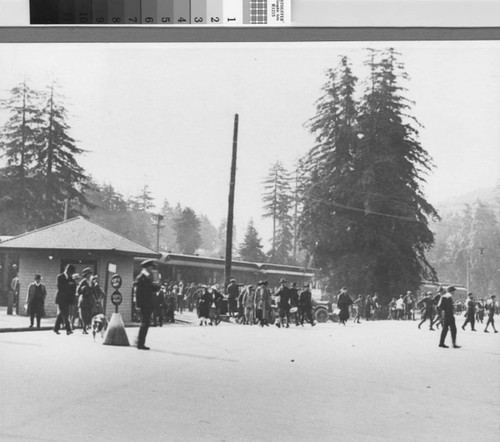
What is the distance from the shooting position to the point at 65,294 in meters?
3.53

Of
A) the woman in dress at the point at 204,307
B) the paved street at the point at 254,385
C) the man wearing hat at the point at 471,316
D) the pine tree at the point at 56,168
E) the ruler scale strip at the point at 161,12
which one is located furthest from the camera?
the woman in dress at the point at 204,307

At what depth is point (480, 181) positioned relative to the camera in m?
3.57

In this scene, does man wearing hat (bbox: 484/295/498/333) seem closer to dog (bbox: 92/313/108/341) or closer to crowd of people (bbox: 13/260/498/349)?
crowd of people (bbox: 13/260/498/349)

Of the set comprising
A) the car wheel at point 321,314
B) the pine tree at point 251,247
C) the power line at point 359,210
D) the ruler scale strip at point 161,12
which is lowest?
the car wheel at point 321,314

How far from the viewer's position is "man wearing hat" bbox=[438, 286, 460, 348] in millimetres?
3529

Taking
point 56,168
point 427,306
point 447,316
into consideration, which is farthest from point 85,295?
point 447,316

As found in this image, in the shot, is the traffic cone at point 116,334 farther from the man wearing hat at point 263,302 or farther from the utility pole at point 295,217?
the utility pole at point 295,217

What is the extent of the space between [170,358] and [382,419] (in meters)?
1.33

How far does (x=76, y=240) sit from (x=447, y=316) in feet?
8.03

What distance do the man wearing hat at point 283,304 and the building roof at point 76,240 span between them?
Result: 83cm

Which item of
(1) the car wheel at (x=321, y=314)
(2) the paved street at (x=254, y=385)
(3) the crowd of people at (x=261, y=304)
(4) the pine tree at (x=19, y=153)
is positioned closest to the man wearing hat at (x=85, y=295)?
(3) the crowd of people at (x=261, y=304)

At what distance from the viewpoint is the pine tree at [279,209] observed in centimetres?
359

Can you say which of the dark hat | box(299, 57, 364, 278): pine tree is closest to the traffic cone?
the dark hat

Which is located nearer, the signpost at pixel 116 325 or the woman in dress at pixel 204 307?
the signpost at pixel 116 325
